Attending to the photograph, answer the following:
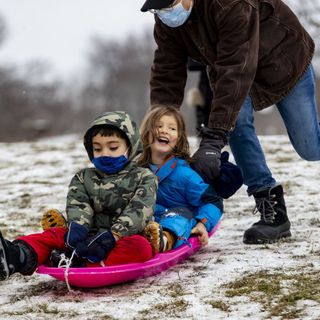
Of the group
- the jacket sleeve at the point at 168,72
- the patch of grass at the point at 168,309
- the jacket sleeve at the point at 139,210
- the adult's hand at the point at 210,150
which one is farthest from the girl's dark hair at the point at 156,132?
the patch of grass at the point at 168,309

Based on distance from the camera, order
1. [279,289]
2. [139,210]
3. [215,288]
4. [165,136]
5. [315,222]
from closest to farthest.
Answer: [279,289] → [215,288] → [139,210] → [165,136] → [315,222]

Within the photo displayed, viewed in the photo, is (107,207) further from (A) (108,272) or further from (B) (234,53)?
(B) (234,53)

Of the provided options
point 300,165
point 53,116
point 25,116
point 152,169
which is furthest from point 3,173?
point 53,116

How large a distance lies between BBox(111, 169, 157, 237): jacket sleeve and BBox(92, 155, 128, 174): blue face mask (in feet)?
0.40

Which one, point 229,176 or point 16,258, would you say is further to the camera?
point 229,176

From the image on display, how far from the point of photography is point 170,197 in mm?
3535

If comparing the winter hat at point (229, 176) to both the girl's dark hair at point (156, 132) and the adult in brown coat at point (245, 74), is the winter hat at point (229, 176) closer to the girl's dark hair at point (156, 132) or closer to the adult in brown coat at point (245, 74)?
the adult in brown coat at point (245, 74)

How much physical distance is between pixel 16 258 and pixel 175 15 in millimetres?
1411

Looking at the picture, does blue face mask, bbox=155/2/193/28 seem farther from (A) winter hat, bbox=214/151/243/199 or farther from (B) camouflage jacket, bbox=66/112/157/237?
(A) winter hat, bbox=214/151/243/199

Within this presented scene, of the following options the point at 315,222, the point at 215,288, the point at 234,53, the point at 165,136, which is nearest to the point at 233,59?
the point at 234,53

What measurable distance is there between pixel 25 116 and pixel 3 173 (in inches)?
1096

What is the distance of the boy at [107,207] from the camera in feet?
9.59

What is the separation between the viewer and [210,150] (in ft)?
10.5

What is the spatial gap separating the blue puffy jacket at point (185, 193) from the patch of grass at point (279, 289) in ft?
1.78
